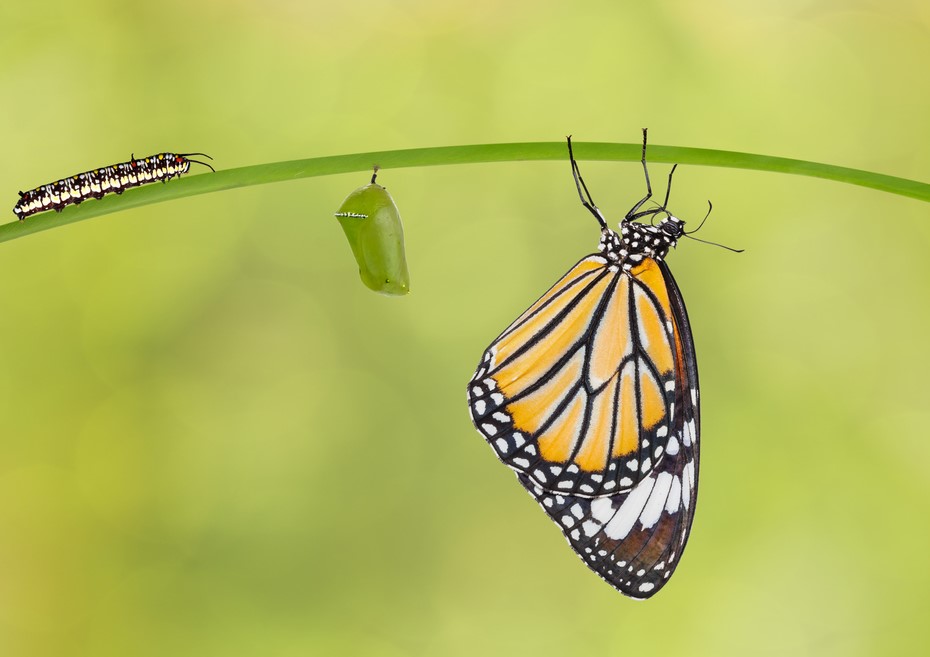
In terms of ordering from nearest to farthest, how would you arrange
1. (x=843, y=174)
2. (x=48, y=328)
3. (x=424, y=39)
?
(x=843, y=174) → (x=48, y=328) → (x=424, y=39)

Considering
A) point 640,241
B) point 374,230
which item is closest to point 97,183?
point 374,230

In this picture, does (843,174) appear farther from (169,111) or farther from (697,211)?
(169,111)

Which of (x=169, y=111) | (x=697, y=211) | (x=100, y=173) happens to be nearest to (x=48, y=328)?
(x=169, y=111)

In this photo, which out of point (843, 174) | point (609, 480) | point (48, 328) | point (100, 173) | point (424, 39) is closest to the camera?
point (843, 174)

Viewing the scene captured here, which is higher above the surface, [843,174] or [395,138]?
[395,138]

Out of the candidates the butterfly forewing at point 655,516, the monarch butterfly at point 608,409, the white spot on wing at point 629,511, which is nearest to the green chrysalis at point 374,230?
the monarch butterfly at point 608,409

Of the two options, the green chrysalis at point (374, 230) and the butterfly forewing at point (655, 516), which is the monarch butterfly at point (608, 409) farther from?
the green chrysalis at point (374, 230)
